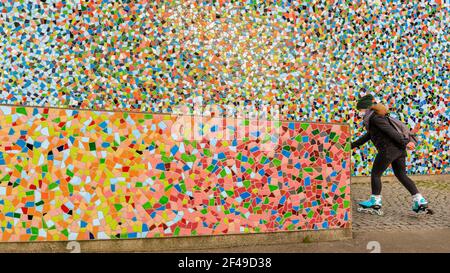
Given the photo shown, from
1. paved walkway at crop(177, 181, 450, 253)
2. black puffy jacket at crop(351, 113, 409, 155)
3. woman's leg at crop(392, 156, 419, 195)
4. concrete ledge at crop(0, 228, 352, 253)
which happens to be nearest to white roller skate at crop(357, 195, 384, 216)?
paved walkway at crop(177, 181, 450, 253)

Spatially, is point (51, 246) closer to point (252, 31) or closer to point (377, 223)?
point (377, 223)

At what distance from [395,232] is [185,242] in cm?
219

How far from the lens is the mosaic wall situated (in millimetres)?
3320

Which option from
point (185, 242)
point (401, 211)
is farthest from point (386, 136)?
point (185, 242)

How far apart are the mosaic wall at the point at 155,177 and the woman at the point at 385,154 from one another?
128cm

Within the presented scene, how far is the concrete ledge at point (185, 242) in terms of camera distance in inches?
131

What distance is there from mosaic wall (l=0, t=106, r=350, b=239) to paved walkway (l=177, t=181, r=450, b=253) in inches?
8.8

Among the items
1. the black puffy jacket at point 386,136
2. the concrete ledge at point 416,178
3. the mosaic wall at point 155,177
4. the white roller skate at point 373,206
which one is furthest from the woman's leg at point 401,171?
the concrete ledge at point 416,178

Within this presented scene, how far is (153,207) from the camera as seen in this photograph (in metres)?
3.60

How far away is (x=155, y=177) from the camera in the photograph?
11.8 ft

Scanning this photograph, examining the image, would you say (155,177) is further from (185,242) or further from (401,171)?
(401,171)

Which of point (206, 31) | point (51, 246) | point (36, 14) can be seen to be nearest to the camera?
point (51, 246)
